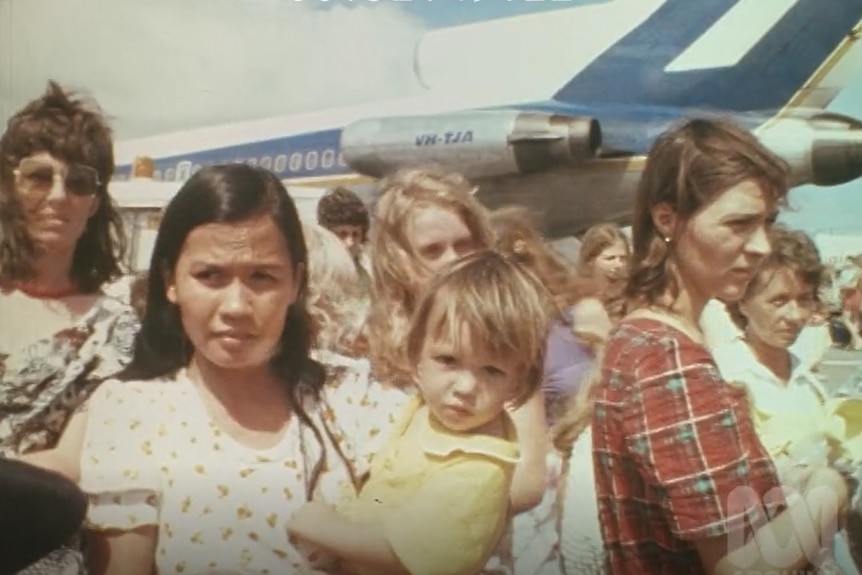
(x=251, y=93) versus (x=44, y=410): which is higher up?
(x=251, y=93)

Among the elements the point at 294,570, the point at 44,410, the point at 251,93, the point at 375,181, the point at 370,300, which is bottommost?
the point at 294,570

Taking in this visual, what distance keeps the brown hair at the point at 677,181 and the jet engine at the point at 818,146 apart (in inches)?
1.6

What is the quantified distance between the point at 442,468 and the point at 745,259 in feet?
1.90

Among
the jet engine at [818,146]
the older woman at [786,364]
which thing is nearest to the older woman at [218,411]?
the older woman at [786,364]

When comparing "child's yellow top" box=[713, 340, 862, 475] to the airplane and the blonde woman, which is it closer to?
the airplane

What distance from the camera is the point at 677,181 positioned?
1.64 metres

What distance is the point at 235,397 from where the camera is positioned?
1.63 metres

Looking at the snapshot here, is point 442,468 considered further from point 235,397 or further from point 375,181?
point 375,181

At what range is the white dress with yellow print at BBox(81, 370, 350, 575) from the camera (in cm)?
160

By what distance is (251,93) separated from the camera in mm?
1701

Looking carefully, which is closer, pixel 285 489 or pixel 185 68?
pixel 285 489

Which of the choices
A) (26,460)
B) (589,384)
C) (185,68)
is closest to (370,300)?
(589,384)

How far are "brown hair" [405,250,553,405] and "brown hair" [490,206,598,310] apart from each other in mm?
18

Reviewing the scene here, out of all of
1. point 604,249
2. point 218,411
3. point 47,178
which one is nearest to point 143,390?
point 218,411
